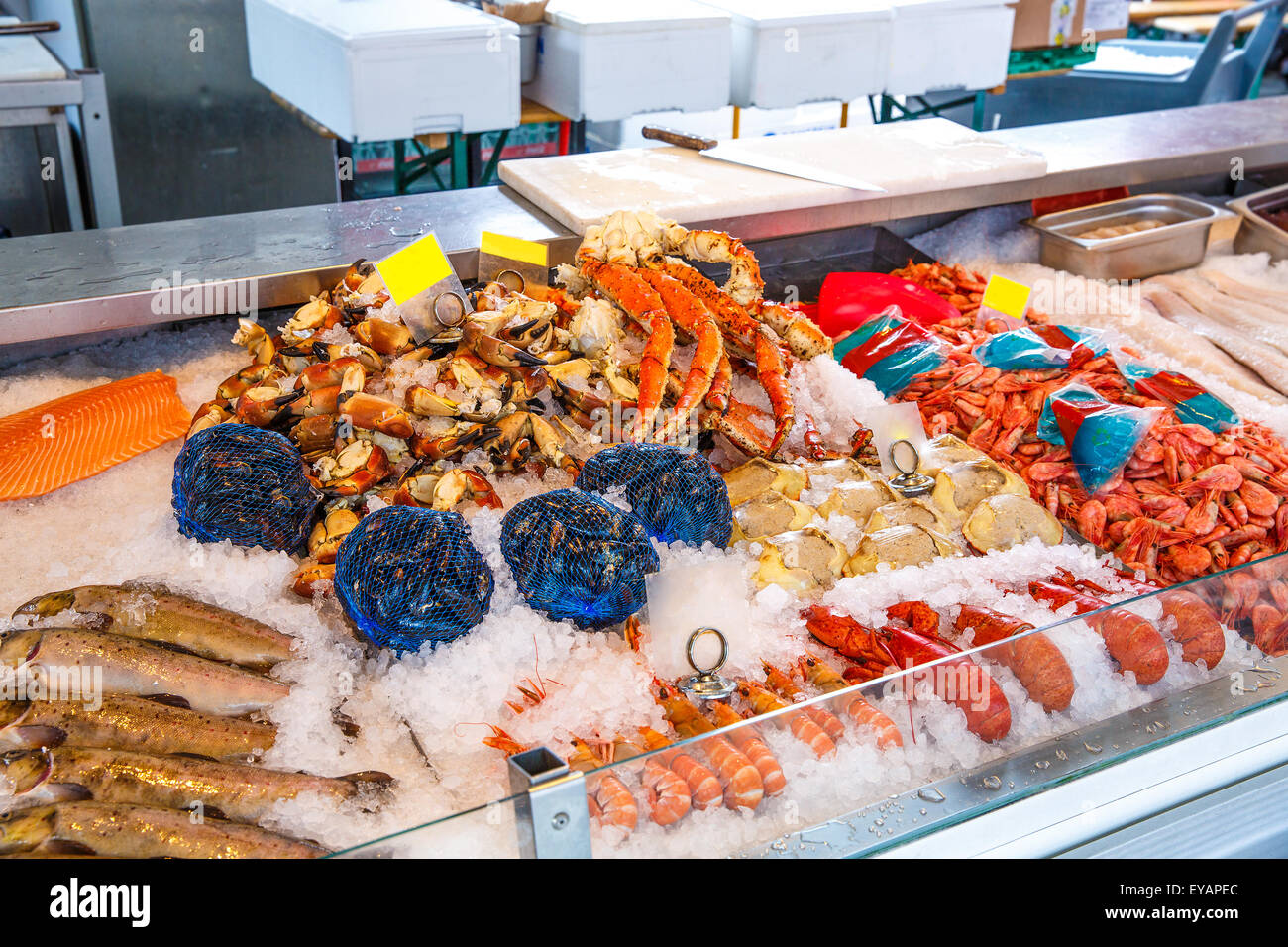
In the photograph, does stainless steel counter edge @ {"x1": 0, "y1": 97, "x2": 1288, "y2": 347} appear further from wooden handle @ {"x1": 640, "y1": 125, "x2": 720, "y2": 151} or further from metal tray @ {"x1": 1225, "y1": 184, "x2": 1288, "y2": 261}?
wooden handle @ {"x1": 640, "y1": 125, "x2": 720, "y2": 151}

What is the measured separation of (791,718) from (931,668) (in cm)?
21

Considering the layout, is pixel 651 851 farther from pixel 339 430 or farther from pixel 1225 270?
pixel 1225 270

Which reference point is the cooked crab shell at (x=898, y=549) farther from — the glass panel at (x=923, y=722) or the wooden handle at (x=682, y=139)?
the wooden handle at (x=682, y=139)

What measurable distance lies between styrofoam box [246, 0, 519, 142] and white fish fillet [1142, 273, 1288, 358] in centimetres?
268

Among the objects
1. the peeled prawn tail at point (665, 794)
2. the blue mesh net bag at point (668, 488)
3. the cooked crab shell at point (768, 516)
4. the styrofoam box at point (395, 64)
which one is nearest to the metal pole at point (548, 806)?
the peeled prawn tail at point (665, 794)

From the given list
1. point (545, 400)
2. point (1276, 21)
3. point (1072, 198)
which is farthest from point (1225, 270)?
point (1276, 21)

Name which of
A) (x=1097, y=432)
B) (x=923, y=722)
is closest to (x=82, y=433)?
(x=923, y=722)

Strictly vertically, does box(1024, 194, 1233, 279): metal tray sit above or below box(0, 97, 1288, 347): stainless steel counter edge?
below

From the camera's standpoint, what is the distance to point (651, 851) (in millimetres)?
1352

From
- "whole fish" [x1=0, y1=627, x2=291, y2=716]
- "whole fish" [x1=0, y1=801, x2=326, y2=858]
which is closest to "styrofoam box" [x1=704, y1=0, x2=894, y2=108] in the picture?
"whole fish" [x1=0, y1=627, x2=291, y2=716]

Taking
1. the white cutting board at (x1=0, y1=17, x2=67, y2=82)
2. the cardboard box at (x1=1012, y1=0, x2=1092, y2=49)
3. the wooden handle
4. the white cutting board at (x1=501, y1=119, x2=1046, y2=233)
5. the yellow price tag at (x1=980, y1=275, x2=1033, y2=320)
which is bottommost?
the yellow price tag at (x1=980, y1=275, x2=1033, y2=320)

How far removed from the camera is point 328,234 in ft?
8.97

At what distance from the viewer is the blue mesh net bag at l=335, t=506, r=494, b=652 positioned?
1.65m

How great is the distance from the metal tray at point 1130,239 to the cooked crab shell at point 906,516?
1.59 m
